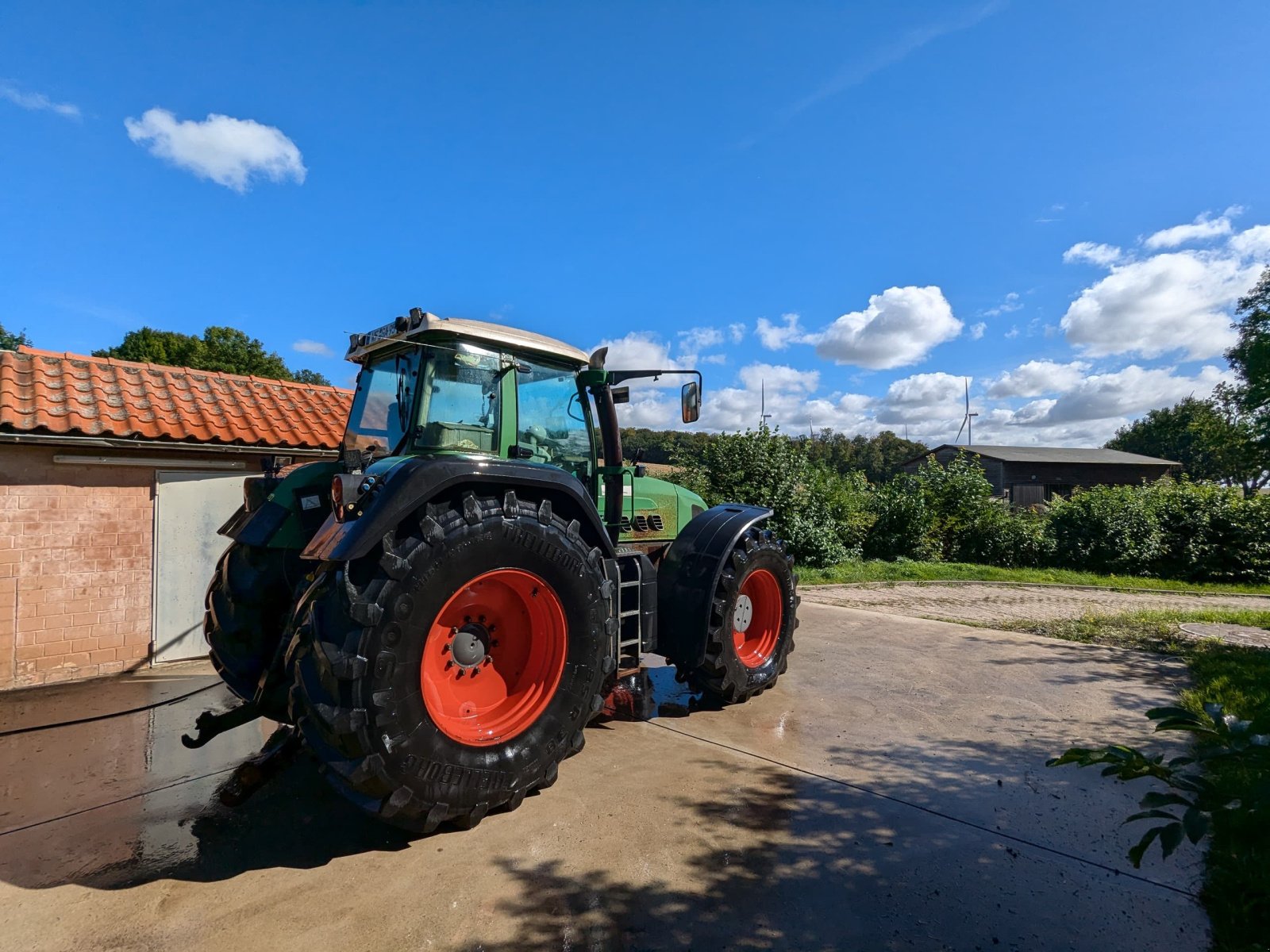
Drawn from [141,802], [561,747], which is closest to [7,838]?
[141,802]

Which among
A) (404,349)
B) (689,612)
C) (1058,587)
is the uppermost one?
(404,349)

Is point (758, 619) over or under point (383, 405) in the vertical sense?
under

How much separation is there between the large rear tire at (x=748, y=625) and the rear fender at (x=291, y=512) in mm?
2560

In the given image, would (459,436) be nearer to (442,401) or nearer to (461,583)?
(442,401)

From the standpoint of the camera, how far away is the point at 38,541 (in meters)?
5.74

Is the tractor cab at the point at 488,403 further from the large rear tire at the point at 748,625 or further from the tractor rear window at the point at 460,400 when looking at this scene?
the large rear tire at the point at 748,625

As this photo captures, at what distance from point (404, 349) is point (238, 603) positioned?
1.79 meters

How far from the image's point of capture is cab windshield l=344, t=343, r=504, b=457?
12.6 ft

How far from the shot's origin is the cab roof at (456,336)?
3.74 meters

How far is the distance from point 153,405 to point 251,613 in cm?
388

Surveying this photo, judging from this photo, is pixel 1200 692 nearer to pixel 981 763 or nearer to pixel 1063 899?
pixel 981 763

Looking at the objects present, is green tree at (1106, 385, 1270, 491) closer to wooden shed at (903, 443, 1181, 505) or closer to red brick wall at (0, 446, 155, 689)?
wooden shed at (903, 443, 1181, 505)

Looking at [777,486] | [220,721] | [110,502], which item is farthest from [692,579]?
[777,486]

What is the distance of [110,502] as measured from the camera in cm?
612
